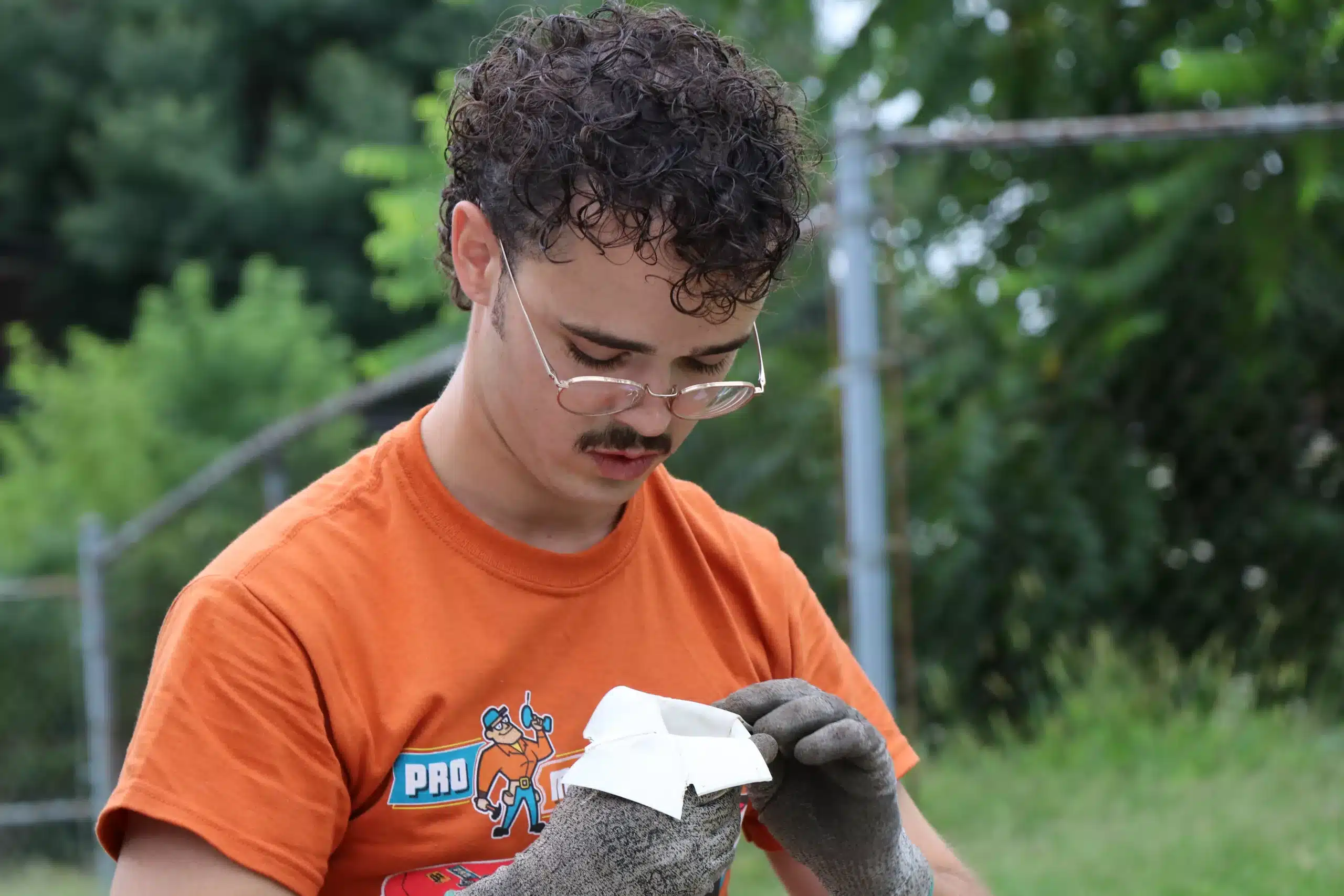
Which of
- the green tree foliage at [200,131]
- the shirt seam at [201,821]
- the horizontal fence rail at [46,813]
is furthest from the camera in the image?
the green tree foliage at [200,131]

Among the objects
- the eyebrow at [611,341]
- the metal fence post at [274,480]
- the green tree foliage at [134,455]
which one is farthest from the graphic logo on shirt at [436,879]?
the green tree foliage at [134,455]

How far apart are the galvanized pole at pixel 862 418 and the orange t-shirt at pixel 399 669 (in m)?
2.02

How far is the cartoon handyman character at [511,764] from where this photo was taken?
1.54 meters

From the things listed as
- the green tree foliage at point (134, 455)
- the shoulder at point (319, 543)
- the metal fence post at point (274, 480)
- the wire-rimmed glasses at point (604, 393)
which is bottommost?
the green tree foliage at point (134, 455)

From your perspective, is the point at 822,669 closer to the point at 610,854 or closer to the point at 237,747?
the point at 610,854

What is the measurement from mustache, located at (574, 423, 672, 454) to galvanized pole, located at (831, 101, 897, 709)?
2.24 m

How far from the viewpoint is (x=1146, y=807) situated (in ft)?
14.5

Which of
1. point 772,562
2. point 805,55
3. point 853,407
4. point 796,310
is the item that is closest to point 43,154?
point 805,55

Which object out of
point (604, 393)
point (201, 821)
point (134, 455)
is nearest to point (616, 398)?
point (604, 393)

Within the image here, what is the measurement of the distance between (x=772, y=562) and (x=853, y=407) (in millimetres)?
2011

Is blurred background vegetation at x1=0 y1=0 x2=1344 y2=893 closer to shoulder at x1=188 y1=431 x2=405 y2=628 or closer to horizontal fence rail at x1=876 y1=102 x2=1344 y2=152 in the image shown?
horizontal fence rail at x1=876 y1=102 x2=1344 y2=152

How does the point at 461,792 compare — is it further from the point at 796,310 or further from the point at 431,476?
the point at 796,310

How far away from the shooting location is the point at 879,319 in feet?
15.8

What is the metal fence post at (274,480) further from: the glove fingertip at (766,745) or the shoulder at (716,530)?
the glove fingertip at (766,745)
